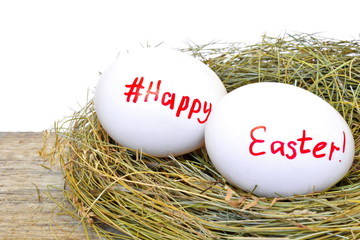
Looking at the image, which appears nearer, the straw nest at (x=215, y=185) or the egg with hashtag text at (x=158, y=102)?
the straw nest at (x=215, y=185)

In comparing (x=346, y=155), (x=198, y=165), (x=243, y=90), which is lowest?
(x=198, y=165)

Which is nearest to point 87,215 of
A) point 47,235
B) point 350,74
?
point 47,235

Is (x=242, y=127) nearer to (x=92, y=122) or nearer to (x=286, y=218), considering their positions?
(x=286, y=218)

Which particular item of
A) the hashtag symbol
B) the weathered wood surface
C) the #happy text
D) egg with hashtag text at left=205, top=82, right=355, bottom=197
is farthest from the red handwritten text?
the weathered wood surface

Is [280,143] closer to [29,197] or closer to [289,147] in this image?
[289,147]

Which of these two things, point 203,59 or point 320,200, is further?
point 203,59

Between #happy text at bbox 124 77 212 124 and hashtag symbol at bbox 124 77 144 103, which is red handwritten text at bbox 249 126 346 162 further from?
hashtag symbol at bbox 124 77 144 103

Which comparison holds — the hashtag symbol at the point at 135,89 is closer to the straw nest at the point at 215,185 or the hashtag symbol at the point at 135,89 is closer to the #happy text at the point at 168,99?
the #happy text at the point at 168,99

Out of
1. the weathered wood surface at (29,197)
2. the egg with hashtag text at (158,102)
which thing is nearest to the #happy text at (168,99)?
the egg with hashtag text at (158,102)
